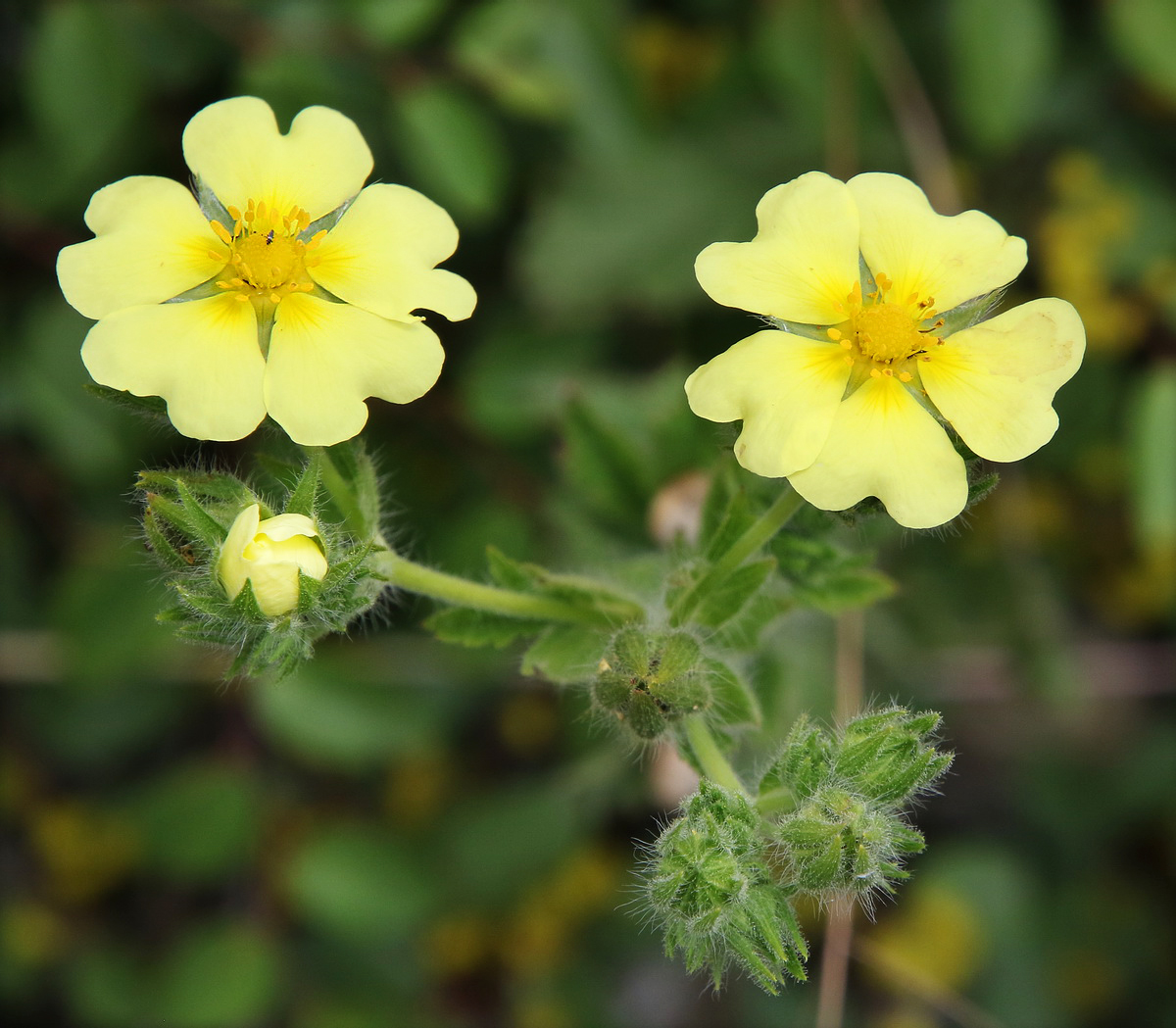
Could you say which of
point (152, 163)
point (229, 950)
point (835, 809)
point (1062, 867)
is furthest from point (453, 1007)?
point (152, 163)

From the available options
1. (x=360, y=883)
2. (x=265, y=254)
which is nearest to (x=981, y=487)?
(x=265, y=254)

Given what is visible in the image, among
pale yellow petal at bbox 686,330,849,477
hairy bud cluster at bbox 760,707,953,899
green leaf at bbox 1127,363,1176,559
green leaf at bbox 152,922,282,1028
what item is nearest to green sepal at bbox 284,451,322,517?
pale yellow petal at bbox 686,330,849,477

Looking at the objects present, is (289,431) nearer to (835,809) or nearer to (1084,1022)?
(835,809)

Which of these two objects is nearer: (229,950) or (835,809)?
(835,809)

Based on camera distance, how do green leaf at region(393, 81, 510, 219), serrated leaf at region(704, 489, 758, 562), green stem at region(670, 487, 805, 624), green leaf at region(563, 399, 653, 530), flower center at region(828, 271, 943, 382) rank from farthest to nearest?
1. green leaf at region(393, 81, 510, 219)
2. green leaf at region(563, 399, 653, 530)
3. serrated leaf at region(704, 489, 758, 562)
4. green stem at region(670, 487, 805, 624)
5. flower center at region(828, 271, 943, 382)

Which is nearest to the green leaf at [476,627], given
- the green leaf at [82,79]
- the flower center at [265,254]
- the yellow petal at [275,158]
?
the flower center at [265,254]

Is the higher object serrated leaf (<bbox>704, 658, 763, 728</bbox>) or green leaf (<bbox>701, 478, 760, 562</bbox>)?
green leaf (<bbox>701, 478, 760, 562</bbox>)

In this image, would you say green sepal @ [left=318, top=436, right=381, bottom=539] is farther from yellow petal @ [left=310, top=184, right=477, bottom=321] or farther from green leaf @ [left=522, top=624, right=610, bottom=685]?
green leaf @ [left=522, top=624, right=610, bottom=685]
